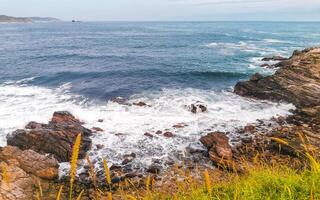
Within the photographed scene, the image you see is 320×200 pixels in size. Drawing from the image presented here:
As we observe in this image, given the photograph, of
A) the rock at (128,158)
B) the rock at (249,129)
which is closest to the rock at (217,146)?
the rock at (249,129)

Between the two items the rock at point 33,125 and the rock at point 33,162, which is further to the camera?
the rock at point 33,125

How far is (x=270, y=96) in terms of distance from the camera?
90.0ft

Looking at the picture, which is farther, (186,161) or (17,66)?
(17,66)

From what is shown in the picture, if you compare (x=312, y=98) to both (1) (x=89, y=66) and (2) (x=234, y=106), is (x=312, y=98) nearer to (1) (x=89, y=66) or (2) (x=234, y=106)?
(2) (x=234, y=106)

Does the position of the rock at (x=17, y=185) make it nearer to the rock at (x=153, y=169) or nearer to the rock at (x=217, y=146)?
the rock at (x=153, y=169)

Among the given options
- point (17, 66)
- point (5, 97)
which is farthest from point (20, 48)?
point (5, 97)

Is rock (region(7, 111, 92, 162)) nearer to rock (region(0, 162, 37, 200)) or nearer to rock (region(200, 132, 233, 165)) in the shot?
rock (region(0, 162, 37, 200))

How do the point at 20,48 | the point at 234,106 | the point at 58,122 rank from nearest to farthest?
the point at 58,122 → the point at 234,106 → the point at 20,48

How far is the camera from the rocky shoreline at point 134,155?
14070mm

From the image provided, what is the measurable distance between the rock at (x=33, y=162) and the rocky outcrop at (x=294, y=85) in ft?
64.9

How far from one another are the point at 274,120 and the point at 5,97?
24566 mm

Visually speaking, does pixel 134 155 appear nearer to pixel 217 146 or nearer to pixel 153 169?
pixel 153 169

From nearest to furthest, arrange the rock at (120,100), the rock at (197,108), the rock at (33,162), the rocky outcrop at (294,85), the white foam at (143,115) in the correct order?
1. the rock at (33,162)
2. the white foam at (143,115)
3. the rock at (197,108)
4. the rocky outcrop at (294,85)
5. the rock at (120,100)

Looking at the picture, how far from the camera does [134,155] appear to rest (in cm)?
1722
